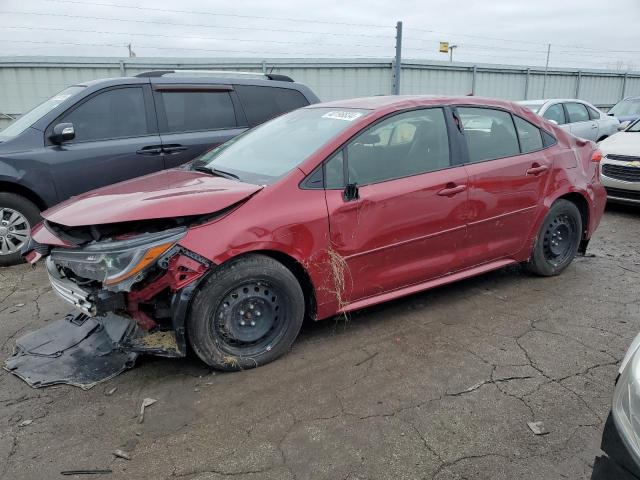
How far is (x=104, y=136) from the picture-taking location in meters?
5.43

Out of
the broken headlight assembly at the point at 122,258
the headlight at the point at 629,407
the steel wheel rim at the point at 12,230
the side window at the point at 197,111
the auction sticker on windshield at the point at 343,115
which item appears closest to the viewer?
the headlight at the point at 629,407

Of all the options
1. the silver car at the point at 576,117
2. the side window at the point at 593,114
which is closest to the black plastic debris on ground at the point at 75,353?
the silver car at the point at 576,117

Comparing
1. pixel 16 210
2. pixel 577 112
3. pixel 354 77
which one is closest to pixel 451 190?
pixel 16 210

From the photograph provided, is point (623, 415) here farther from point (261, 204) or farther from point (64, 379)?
point (64, 379)

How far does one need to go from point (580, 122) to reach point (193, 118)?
29.7ft

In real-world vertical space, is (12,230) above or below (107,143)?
below

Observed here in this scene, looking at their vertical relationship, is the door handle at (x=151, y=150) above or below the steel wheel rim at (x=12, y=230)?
above

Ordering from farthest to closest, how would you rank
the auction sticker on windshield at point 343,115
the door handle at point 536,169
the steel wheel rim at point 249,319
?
the door handle at point 536,169 → the auction sticker on windshield at point 343,115 → the steel wheel rim at point 249,319

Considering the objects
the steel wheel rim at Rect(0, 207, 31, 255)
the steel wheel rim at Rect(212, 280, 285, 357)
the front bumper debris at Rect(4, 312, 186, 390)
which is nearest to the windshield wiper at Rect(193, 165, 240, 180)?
the steel wheel rim at Rect(212, 280, 285, 357)

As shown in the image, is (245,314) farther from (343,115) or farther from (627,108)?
(627,108)

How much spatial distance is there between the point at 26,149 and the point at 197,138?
1.74m

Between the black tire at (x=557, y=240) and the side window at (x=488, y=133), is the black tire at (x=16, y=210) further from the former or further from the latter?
the black tire at (x=557, y=240)

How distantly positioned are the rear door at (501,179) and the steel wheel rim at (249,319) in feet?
5.54

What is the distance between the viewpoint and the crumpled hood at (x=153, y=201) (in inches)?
112
